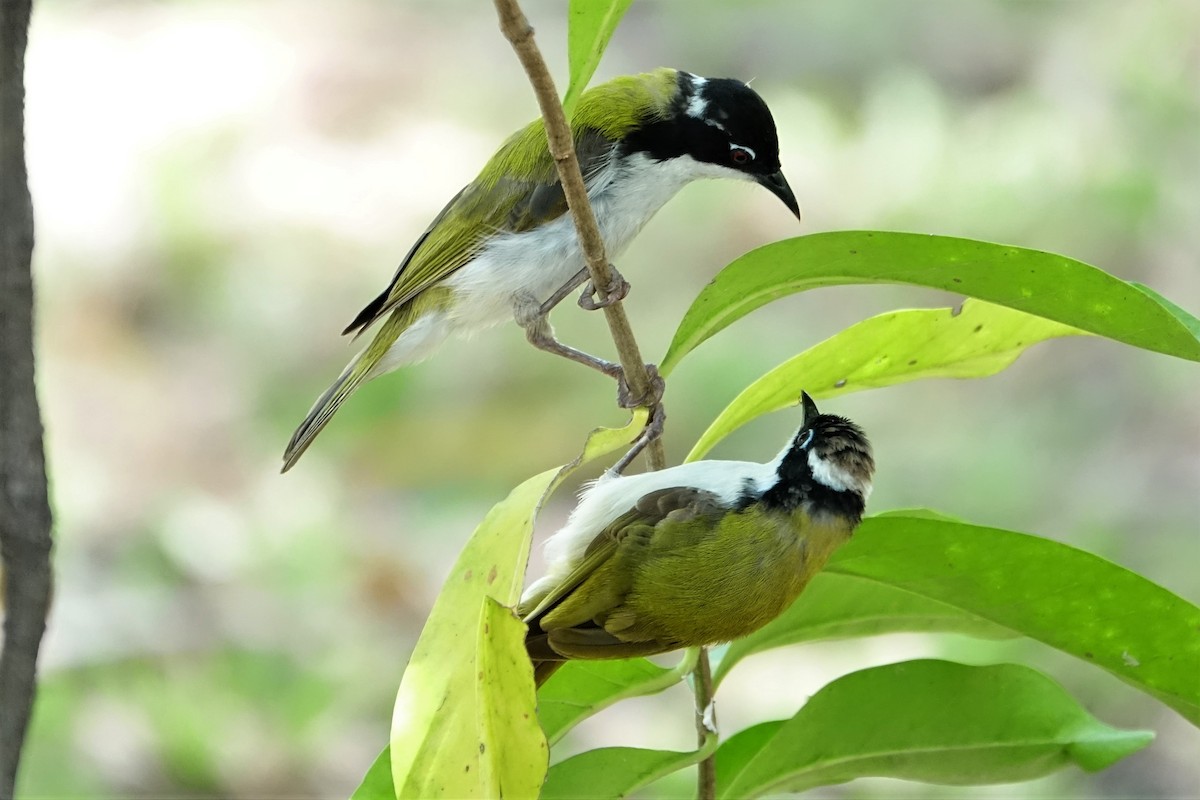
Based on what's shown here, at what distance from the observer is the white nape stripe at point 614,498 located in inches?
70.2

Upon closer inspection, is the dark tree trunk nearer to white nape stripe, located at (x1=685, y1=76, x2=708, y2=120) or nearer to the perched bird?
the perched bird

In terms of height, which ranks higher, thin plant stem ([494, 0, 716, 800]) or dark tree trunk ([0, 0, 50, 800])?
thin plant stem ([494, 0, 716, 800])

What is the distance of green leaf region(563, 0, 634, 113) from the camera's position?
3.59ft

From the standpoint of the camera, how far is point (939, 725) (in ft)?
4.63

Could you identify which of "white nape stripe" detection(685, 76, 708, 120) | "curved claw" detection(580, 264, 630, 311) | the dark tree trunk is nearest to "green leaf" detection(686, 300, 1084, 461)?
"curved claw" detection(580, 264, 630, 311)

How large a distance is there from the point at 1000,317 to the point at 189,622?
9.72 feet

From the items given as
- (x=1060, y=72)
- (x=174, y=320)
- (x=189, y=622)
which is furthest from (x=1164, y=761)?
(x=174, y=320)

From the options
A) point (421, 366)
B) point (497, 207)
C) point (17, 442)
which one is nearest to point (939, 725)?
point (17, 442)

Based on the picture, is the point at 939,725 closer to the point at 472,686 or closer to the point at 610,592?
the point at 610,592

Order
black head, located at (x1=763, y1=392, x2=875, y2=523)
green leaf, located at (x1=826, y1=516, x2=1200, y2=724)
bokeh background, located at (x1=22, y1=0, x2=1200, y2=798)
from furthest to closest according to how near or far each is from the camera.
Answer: bokeh background, located at (x1=22, y1=0, x2=1200, y2=798) → black head, located at (x1=763, y1=392, x2=875, y2=523) → green leaf, located at (x1=826, y1=516, x2=1200, y2=724)

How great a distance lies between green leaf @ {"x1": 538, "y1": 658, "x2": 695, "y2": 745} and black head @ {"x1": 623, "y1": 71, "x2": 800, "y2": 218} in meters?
1.03

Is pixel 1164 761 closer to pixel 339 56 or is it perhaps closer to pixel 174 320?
pixel 174 320

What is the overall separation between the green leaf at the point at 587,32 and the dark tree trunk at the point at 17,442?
42cm

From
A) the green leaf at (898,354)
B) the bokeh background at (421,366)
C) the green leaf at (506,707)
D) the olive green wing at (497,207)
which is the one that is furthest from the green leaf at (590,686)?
the bokeh background at (421,366)
